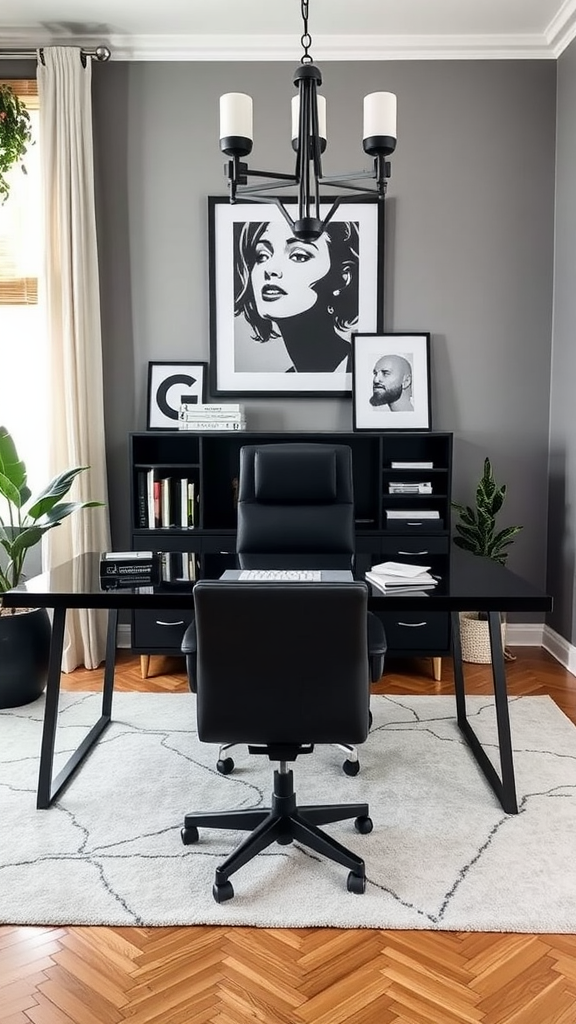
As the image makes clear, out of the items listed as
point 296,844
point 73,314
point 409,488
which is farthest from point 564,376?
point 296,844

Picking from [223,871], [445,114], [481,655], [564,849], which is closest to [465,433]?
[481,655]

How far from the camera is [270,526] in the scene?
288 centimetres

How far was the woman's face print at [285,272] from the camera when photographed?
3938mm

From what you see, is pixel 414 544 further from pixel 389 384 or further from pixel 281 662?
pixel 281 662

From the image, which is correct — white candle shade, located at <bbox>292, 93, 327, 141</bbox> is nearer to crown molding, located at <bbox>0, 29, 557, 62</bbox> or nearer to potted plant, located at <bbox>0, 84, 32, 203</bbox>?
crown molding, located at <bbox>0, 29, 557, 62</bbox>

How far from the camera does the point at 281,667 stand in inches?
69.5

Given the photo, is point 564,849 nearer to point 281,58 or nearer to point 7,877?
point 7,877

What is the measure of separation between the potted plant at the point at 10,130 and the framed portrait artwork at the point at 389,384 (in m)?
1.83

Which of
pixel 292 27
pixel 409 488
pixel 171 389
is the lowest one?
pixel 409 488

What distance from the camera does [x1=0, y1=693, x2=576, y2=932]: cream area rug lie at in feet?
6.17

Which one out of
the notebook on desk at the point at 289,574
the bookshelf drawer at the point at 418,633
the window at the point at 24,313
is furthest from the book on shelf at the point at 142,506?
the notebook on desk at the point at 289,574

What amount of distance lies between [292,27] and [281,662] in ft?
10.7

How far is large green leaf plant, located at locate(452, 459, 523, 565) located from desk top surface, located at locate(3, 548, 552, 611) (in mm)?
1335

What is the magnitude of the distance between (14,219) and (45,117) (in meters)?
0.51
